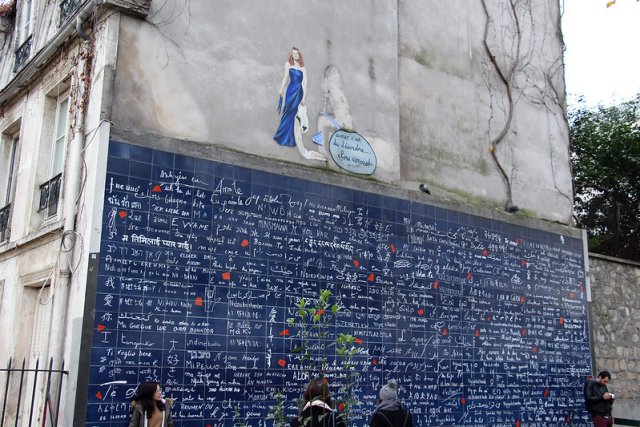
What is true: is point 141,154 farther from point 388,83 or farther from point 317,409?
point 388,83

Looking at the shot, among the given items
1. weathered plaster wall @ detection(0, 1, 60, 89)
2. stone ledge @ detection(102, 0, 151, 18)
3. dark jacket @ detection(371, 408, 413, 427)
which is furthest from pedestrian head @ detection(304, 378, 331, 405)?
weathered plaster wall @ detection(0, 1, 60, 89)

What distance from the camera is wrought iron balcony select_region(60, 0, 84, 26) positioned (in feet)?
27.8

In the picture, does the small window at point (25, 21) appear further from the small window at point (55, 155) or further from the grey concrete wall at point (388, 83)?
the grey concrete wall at point (388, 83)

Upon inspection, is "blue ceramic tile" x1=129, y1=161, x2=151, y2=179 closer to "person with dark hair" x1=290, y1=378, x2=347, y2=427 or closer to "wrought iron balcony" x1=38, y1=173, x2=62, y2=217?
"wrought iron balcony" x1=38, y1=173, x2=62, y2=217

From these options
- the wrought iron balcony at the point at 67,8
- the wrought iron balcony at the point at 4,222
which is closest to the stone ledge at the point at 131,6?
the wrought iron balcony at the point at 67,8

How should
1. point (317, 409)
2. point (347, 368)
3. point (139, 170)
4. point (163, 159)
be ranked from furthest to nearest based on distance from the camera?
point (163, 159), point (139, 170), point (317, 409), point (347, 368)

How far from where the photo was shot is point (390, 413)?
620cm

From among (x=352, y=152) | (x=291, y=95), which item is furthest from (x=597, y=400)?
(x=291, y=95)

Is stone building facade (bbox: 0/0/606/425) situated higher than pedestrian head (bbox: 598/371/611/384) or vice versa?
stone building facade (bbox: 0/0/606/425)

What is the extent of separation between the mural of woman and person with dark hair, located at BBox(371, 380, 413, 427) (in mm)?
3439

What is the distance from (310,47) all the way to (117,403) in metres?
4.89

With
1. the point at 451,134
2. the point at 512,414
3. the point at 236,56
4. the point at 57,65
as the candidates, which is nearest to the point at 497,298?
the point at 512,414

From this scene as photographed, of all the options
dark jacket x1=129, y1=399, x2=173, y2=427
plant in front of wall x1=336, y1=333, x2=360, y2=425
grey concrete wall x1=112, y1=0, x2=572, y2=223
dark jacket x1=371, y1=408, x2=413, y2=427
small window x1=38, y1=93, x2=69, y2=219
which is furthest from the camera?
small window x1=38, y1=93, x2=69, y2=219

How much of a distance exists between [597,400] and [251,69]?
6477 millimetres
